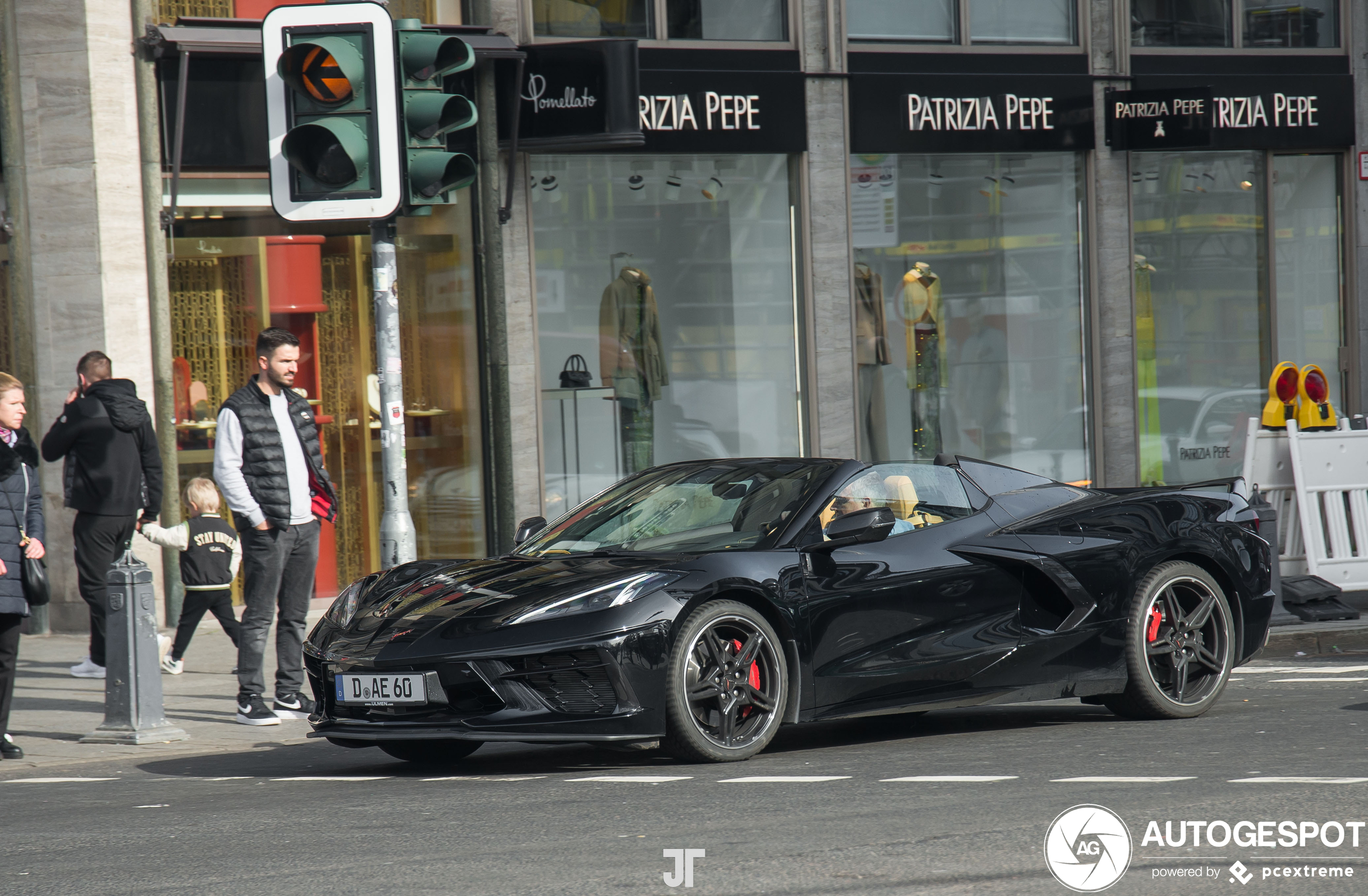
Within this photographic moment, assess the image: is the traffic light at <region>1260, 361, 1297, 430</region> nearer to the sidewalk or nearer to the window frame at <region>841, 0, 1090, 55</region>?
the window frame at <region>841, 0, 1090, 55</region>

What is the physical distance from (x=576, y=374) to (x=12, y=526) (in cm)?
667

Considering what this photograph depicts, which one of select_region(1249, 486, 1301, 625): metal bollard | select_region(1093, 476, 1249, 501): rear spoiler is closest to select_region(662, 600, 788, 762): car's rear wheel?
select_region(1093, 476, 1249, 501): rear spoiler

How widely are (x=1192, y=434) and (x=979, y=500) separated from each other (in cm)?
973

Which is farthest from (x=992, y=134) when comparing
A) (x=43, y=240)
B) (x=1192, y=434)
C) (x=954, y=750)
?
(x=954, y=750)

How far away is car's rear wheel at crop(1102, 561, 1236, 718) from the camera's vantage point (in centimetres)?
752

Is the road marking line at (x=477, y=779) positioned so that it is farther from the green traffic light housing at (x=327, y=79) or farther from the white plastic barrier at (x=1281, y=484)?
the white plastic barrier at (x=1281, y=484)

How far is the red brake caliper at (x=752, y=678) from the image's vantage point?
6.64 meters

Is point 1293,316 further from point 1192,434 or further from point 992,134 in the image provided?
point 992,134

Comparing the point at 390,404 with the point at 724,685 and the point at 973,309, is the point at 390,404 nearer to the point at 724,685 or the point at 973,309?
the point at 724,685

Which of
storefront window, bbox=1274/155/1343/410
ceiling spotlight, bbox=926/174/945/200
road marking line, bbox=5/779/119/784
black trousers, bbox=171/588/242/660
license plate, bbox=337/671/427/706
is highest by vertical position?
ceiling spotlight, bbox=926/174/945/200

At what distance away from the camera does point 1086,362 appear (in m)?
16.2

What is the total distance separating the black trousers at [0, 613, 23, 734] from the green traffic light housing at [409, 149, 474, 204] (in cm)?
273

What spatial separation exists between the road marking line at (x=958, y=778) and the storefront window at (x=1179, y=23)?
1158cm

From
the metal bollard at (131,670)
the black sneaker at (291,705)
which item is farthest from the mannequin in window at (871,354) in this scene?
the metal bollard at (131,670)
